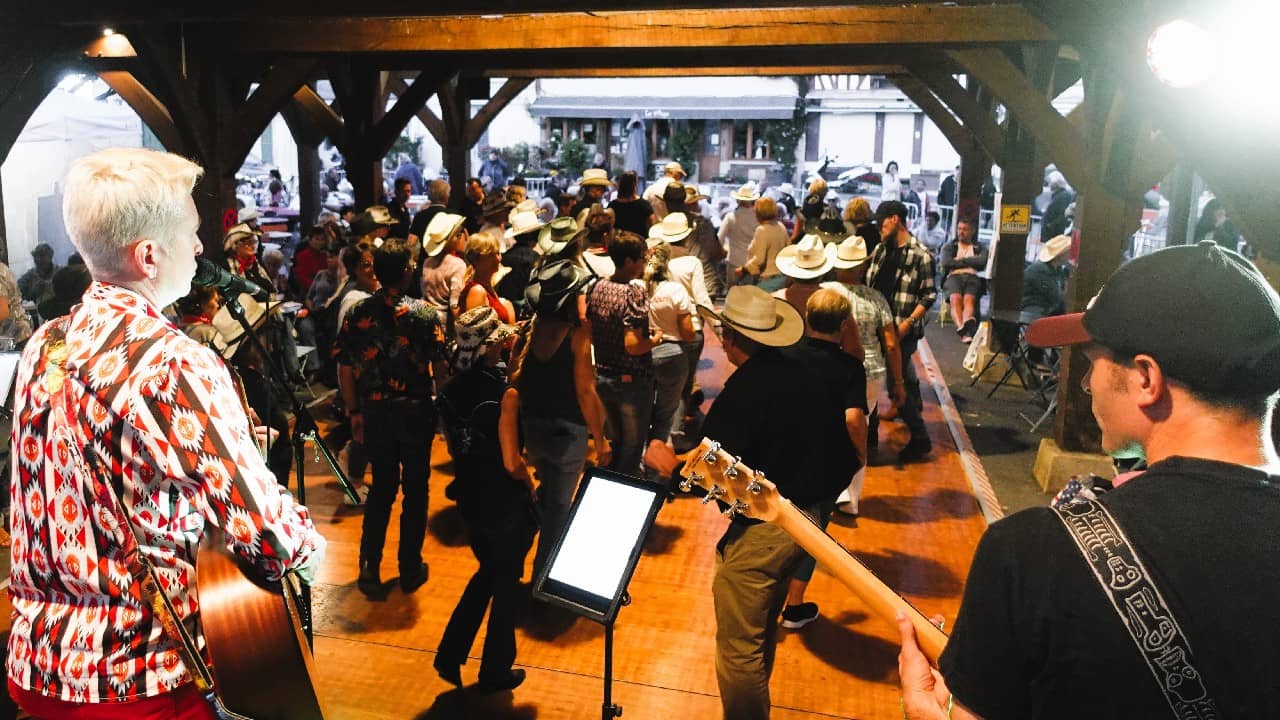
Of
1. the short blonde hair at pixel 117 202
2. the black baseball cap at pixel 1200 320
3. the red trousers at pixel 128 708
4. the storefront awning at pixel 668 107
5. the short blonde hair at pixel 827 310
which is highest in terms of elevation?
the storefront awning at pixel 668 107

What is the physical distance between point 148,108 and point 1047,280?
7.95m

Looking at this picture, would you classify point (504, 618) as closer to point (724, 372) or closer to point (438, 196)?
point (724, 372)

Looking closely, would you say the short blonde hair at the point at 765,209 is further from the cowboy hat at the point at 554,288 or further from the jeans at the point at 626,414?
the cowboy hat at the point at 554,288

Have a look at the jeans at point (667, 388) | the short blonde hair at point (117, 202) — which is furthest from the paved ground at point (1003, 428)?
the short blonde hair at point (117, 202)

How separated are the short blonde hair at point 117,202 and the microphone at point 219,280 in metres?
1.01

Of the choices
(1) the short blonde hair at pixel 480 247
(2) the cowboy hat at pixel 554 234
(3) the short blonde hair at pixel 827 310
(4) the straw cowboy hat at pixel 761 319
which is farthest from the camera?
(2) the cowboy hat at pixel 554 234

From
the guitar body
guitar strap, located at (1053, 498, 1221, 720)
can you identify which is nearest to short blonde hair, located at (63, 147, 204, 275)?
the guitar body

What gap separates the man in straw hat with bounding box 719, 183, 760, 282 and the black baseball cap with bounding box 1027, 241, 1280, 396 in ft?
28.2

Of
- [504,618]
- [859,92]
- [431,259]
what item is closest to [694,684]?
[504,618]

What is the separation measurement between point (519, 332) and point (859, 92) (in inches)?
674

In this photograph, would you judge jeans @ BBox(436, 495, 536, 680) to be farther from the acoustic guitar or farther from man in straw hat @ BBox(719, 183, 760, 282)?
man in straw hat @ BBox(719, 183, 760, 282)

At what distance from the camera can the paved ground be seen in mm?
5992

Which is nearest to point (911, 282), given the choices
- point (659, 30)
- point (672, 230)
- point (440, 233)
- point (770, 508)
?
point (672, 230)

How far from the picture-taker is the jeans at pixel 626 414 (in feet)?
15.9
